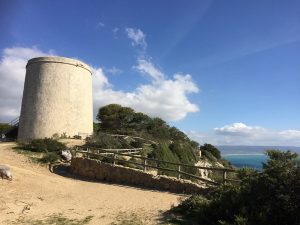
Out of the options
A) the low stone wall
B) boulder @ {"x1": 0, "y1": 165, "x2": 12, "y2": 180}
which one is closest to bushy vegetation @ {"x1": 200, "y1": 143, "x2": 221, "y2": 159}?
the low stone wall

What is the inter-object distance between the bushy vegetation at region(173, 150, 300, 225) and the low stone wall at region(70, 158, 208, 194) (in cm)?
456

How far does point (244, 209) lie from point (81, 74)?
99.4 feet

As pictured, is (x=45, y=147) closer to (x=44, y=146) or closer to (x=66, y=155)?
(x=44, y=146)

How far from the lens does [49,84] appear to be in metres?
34.2

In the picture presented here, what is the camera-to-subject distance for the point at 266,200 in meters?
8.42

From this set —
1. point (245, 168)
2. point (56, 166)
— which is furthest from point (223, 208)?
point (56, 166)

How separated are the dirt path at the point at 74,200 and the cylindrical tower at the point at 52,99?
15.8 m

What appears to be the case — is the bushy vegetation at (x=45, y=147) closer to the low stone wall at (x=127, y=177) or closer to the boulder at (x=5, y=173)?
the low stone wall at (x=127, y=177)

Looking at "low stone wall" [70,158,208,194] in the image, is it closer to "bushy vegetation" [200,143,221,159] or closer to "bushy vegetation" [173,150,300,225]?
"bushy vegetation" [173,150,300,225]

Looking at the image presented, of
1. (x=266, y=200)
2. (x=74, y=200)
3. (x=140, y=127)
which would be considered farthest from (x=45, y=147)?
(x=266, y=200)

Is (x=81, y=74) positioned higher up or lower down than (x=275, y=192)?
higher up

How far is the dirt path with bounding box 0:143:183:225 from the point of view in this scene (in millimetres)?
11164

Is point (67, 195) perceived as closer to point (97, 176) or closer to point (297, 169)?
point (97, 176)

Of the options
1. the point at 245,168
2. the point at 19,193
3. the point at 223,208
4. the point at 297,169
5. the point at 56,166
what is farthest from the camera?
the point at 56,166
